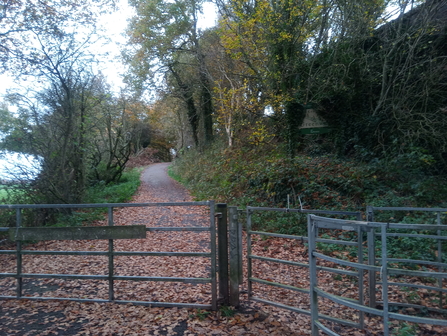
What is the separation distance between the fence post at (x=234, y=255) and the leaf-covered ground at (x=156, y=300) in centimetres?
23

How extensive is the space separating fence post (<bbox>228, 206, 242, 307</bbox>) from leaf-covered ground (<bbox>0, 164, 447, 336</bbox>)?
230 mm

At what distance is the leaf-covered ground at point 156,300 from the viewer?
15.6 feet

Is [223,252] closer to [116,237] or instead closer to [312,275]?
[116,237]

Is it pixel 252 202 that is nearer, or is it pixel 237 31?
pixel 252 202

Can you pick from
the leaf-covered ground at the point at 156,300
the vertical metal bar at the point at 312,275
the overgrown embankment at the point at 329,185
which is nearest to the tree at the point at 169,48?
the overgrown embankment at the point at 329,185

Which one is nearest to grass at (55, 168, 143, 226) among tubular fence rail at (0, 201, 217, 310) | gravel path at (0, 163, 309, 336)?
gravel path at (0, 163, 309, 336)

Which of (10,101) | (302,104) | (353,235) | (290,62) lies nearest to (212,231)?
(353,235)

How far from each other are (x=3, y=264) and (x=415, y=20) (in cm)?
1474

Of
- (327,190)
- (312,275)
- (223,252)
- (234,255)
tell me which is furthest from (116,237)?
(327,190)

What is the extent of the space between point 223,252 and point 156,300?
4.63 feet

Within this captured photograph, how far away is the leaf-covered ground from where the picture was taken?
15.6ft

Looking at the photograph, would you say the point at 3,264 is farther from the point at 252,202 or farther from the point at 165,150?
the point at 165,150

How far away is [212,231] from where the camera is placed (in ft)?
16.9

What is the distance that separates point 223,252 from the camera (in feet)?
17.4
